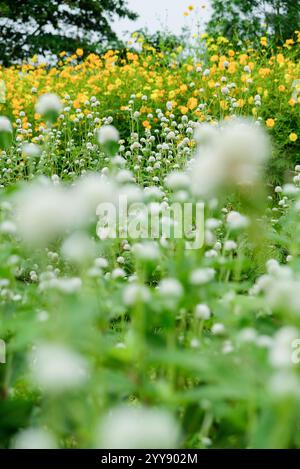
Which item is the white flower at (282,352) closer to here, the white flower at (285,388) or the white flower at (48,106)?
the white flower at (285,388)

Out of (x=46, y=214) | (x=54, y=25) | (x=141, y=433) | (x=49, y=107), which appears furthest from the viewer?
(x=54, y=25)

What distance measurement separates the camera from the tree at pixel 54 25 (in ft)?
50.8

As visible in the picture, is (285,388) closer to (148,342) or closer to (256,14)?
(148,342)

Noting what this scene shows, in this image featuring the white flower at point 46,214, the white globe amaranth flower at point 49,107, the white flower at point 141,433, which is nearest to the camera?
the white flower at point 141,433

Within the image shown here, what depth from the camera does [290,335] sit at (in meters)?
0.91

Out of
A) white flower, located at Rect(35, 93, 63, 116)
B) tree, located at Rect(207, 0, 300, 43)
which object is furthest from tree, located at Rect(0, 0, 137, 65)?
white flower, located at Rect(35, 93, 63, 116)

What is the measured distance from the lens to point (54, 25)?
1620cm

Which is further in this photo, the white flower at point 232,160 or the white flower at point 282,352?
the white flower at point 232,160

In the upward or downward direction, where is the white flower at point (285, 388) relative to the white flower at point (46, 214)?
downward

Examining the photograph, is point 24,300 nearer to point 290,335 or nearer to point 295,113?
point 290,335

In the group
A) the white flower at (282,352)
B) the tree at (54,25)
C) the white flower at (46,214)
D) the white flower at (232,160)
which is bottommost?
the white flower at (282,352)

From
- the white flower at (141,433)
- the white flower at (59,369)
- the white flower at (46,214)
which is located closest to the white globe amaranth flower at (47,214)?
the white flower at (46,214)

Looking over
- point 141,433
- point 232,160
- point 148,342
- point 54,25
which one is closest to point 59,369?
point 141,433

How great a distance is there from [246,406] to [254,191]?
16.3 inches
